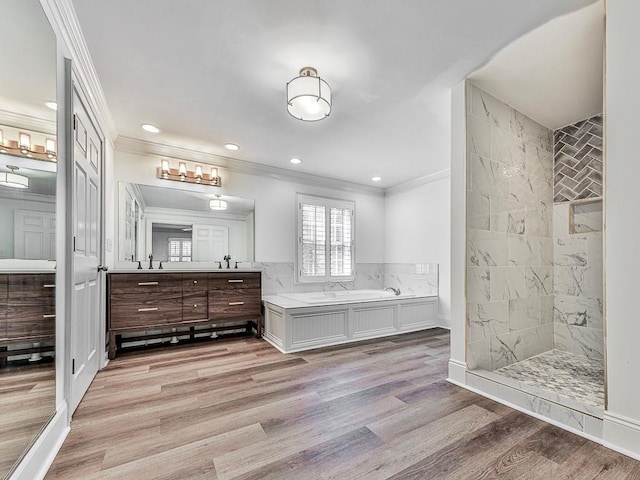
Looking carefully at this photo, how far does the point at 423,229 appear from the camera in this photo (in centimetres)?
500

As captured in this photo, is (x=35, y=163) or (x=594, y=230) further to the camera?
(x=594, y=230)

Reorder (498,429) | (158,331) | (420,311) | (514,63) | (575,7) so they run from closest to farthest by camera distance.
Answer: (575,7), (498,429), (514,63), (158,331), (420,311)

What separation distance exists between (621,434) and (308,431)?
5.66ft

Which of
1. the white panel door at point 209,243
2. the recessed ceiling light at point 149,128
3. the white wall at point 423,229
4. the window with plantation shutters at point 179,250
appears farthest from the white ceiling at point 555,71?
the window with plantation shutters at point 179,250

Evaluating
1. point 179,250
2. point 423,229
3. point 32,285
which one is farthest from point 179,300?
point 423,229

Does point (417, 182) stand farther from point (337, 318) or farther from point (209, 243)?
point (209, 243)

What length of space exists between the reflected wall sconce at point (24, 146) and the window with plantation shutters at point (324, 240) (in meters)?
3.44

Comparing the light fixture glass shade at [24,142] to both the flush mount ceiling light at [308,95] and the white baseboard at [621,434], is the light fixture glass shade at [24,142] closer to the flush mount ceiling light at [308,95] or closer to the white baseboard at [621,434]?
the flush mount ceiling light at [308,95]

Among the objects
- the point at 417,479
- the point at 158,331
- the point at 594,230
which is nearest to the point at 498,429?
the point at 417,479

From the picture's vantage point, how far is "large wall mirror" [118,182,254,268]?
369 cm

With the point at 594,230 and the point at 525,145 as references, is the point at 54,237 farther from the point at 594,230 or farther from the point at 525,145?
the point at 594,230

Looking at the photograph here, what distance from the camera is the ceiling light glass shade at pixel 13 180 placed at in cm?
115

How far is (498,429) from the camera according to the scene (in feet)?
5.99

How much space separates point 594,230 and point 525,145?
1.06 metres
